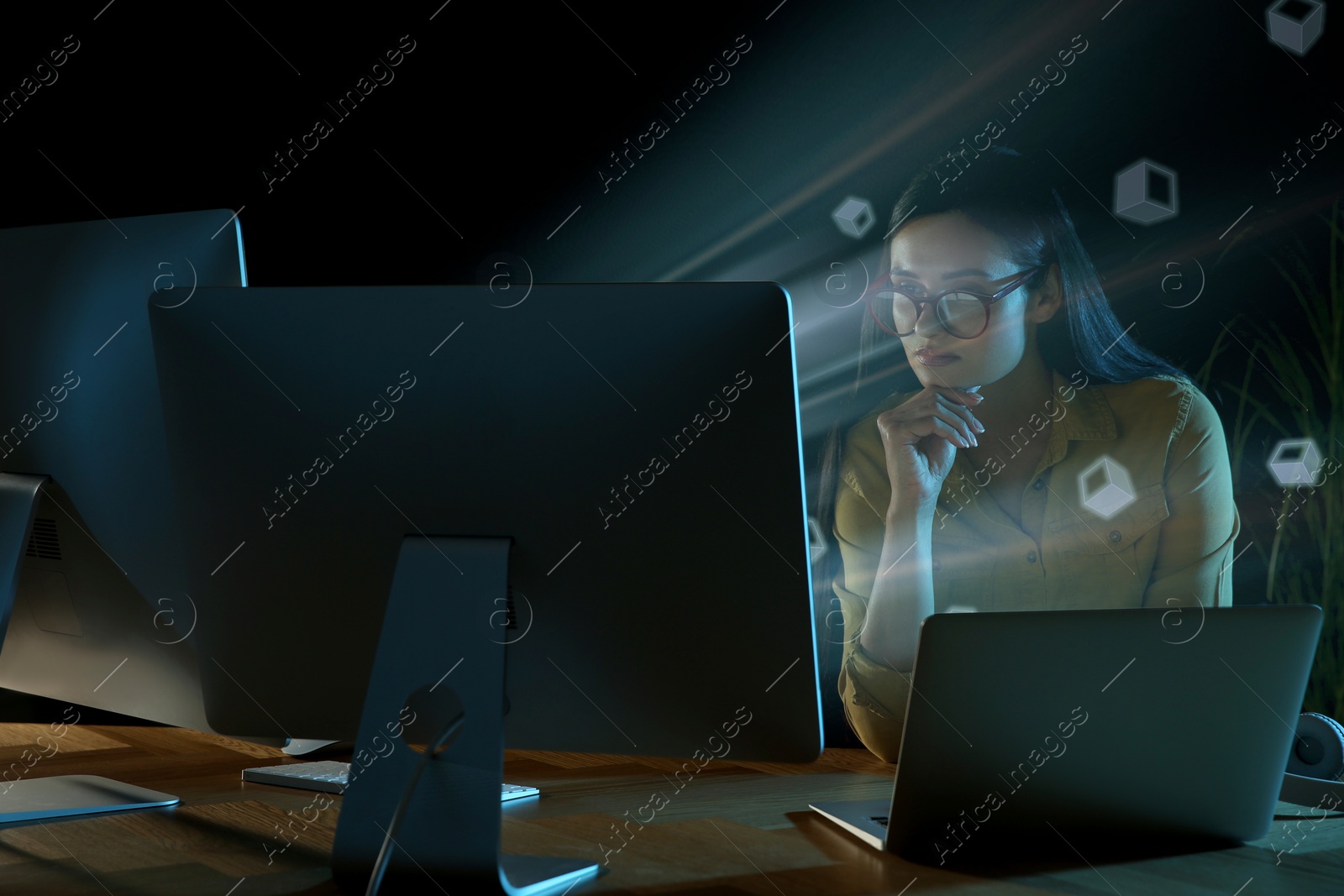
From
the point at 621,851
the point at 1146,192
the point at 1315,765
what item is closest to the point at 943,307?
the point at 1146,192

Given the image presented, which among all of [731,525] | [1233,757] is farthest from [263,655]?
[1233,757]

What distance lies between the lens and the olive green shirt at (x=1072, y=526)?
198cm

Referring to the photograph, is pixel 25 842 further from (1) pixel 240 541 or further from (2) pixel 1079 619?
(2) pixel 1079 619

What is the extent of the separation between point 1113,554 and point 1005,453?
0.27 meters

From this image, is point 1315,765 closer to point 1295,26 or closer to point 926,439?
point 926,439

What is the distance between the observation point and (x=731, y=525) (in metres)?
0.84

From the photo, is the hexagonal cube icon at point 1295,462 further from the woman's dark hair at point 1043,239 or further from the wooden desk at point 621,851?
the wooden desk at point 621,851

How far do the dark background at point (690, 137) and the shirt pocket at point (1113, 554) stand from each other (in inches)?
6.3

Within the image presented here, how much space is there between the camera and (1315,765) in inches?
53.0

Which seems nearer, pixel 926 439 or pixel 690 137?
pixel 926 439

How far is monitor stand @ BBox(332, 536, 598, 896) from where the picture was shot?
834 millimetres

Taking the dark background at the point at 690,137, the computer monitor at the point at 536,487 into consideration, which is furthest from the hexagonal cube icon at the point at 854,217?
the computer monitor at the point at 536,487

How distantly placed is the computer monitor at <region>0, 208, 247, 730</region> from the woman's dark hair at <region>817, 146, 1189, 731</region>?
1.45 meters

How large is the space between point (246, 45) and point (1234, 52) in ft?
6.55
